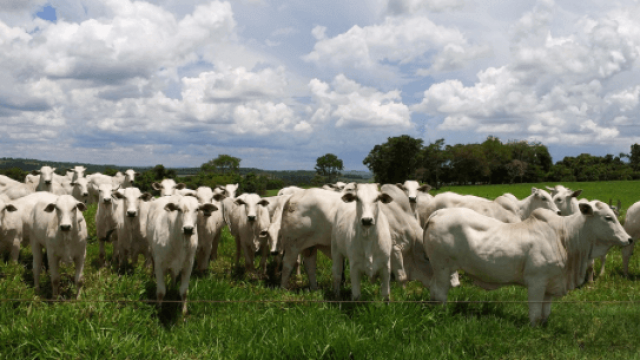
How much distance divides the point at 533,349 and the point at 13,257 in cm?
1049

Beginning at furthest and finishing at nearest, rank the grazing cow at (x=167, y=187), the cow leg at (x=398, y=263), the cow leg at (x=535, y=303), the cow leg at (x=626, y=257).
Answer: the grazing cow at (x=167, y=187)
the cow leg at (x=626, y=257)
the cow leg at (x=398, y=263)
the cow leg at (x=535, y=303)

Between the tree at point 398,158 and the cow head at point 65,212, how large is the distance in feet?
219

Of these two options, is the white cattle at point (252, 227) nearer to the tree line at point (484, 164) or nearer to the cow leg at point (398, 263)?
the cow leg at point (398, 263)

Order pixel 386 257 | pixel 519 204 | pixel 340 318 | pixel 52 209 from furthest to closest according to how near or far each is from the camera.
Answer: pixel 519 204 → pixel 52 209 → pixel 386 257 → pixel 340 318

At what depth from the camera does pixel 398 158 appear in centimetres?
7412

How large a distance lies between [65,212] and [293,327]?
4693 mm

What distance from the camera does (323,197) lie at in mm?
9758

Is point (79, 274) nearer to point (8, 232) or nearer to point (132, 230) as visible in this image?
point (132, 230)

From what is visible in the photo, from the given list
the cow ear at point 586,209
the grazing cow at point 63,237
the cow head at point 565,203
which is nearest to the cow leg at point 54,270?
the grazing cow at point 63,237

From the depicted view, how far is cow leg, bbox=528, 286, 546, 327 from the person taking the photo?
6961 mm

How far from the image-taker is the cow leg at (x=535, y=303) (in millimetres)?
6961

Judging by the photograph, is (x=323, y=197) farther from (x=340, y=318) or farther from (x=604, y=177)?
(x=604, y=177)

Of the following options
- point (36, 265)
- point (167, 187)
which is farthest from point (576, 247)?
point (167, 187)

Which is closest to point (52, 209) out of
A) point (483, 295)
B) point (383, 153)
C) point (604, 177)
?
point (483, 295)
